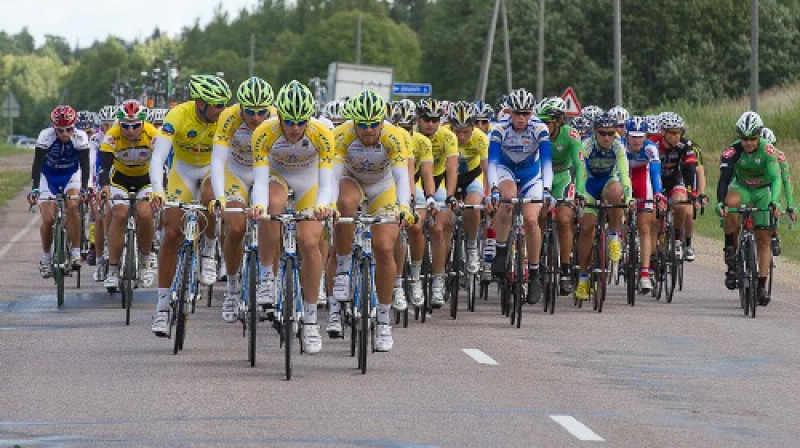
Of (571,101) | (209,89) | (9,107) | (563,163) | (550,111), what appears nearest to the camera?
(209,89)

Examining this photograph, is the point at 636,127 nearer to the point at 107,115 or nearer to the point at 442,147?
the point at 442,147

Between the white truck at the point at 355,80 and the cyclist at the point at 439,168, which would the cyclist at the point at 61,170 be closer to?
the cyclist at the point at 439,168

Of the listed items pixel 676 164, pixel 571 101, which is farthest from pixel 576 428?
pixel 571 101

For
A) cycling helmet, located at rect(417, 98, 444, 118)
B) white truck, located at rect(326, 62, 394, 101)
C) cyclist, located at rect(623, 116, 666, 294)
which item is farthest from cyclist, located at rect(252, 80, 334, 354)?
white truck, located at rect(326, 62, 394, 101)

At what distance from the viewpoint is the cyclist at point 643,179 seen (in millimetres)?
20391

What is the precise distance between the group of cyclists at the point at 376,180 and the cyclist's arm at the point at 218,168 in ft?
0.06

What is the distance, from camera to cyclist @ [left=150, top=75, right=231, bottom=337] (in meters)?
14.6

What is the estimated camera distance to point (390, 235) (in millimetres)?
13570

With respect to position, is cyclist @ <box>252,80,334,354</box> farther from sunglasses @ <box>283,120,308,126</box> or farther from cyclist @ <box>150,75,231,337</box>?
cyclist @ <box>150,75,231,337</box>

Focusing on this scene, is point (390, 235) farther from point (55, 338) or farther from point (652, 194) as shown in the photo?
point (652, 194)

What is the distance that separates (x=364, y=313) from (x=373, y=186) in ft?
5.37

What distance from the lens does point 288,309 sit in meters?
→ 12.7

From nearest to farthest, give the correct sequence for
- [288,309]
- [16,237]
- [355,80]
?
1. [288,309]
2. [16,237]
3. [355,80]

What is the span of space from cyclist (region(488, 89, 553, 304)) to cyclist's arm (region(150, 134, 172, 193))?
12.8 feet
